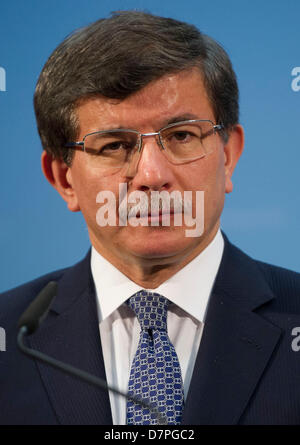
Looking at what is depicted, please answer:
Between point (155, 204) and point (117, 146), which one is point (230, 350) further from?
point (117, 146)

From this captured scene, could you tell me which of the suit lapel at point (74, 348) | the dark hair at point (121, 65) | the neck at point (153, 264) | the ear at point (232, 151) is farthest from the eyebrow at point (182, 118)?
the suit lapel at point (74, 348)

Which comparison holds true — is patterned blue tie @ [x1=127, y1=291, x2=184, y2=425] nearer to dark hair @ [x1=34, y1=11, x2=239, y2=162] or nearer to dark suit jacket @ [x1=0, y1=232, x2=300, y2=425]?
dark suit jacket @ [x1=0, y1=232, x2=300, y2=425]

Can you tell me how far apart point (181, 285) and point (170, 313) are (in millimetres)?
82

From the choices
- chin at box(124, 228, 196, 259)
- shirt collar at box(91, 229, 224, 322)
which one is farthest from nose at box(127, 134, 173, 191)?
shirt collar at box(91, 229, 224, 322)

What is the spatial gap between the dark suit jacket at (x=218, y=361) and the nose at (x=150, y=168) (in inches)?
13.7

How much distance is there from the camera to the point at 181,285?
5.51 feet

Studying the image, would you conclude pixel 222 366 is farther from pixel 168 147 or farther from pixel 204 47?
pixel 204 47

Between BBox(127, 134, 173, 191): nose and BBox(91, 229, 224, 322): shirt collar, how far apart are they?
28 cm

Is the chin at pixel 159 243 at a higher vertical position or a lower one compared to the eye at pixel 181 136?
lower

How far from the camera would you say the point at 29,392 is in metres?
1.57

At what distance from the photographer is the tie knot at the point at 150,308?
63.8 inches

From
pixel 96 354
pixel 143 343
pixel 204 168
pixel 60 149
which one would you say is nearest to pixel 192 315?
pixel 143 343

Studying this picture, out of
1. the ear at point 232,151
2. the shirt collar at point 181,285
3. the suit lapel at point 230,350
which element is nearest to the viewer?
the suit lapel at point 230,350

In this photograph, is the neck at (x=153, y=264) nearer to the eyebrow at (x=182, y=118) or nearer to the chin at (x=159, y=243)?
the chin at (x=159, y=243)
